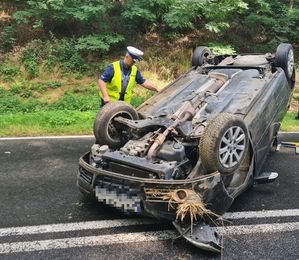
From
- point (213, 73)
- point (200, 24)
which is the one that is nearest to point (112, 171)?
point (213, 73)

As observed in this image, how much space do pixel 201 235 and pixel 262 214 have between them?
3.43 feet

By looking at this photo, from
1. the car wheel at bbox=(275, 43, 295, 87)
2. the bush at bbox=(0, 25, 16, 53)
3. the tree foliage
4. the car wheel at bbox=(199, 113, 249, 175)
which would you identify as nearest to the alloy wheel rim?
the car wheel at bbox=(199, 113, 249, 175)

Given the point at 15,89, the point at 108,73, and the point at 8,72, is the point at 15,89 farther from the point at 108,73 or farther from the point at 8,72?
the point at 108,73

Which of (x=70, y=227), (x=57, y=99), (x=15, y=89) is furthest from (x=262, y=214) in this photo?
(x=15, y=89)

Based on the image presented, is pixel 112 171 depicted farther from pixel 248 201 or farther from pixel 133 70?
pixel 133 70

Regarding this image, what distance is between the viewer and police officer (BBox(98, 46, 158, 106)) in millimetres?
5668

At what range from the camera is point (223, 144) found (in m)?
4.15

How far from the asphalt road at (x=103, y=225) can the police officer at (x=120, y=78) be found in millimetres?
1098

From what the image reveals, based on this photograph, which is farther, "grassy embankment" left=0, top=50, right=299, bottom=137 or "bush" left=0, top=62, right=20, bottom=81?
"bush" left=0, top=62, right=20, bottom=81

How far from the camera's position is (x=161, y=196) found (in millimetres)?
3871

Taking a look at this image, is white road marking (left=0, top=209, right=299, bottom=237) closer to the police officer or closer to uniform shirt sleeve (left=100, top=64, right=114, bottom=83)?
the police officer

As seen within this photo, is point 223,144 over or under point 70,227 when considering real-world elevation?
over

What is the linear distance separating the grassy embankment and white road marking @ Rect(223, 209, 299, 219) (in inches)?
151

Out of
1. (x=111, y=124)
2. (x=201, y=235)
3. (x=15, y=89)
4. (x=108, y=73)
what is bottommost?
(x=15, y=89)
